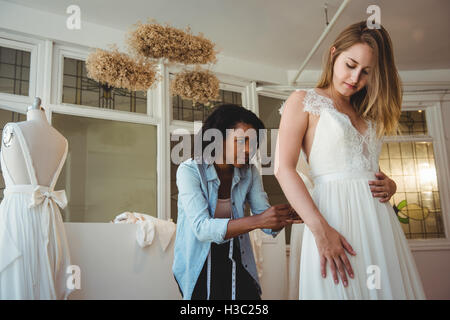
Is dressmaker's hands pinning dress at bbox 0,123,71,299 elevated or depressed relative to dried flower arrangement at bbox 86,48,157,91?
depressed

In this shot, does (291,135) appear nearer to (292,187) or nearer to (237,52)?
(292,187)

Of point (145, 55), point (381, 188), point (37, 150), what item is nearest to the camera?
point (381, 188)

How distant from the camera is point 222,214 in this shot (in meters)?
1.81

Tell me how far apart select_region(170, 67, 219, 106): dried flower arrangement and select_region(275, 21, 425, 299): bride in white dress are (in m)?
2.11

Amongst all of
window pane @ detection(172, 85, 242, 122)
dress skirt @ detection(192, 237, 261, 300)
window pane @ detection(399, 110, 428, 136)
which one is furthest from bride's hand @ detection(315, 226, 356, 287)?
→ window pane @ detection(399, 110, 428, 136)

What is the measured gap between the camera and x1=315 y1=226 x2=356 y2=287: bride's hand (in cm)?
118

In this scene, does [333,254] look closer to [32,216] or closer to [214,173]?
[214,173]

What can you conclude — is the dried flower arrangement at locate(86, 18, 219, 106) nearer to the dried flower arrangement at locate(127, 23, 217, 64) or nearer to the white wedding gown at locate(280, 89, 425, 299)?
the dried flower arrangement at locate(127, 23, 217, 64)

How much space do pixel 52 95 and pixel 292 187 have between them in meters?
3.67

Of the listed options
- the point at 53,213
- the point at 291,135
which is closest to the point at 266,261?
the point at 53,213

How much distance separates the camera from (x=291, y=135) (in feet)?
4.43

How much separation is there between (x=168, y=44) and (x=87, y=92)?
1747 mm

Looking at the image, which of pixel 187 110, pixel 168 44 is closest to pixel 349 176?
pixel 168 44

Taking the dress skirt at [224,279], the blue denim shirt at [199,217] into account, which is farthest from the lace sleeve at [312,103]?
the dress skirt at [224,279]
